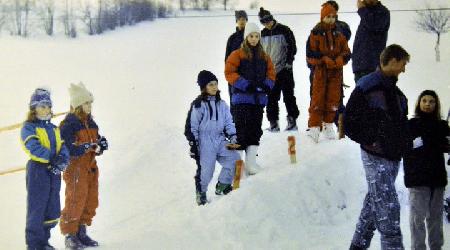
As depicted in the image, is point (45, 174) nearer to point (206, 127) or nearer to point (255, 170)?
point (206, 127)

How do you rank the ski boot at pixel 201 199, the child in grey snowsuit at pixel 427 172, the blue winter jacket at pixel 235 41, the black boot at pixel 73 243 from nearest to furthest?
the child in grey snowsuit at pixel 427 172, the black boot at pixel 73 243, the ski boot at pixel 201 199, the blue winter jacket at pixel 235 41

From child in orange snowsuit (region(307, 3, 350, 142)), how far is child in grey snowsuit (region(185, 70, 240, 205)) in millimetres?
1170

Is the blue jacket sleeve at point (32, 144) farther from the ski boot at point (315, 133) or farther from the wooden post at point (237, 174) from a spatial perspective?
the ski boot at point (315, 133)

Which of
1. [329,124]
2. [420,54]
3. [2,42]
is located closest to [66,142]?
[2,42]

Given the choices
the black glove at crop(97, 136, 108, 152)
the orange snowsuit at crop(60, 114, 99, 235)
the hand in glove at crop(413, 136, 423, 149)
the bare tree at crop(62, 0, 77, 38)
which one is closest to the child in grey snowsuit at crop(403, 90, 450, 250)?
the hand in glove at crop(413, 136, 423, 149)

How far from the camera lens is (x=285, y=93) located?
21.4ft

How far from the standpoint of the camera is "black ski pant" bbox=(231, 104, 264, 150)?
212 inches

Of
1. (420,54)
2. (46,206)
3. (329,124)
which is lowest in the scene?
(46,206)

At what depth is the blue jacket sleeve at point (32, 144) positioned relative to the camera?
13.7 ft

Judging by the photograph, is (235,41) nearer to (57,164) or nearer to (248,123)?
(248,123)

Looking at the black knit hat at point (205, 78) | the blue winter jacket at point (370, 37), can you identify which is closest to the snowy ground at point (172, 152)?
the blue winter jacket at point (370, 37)

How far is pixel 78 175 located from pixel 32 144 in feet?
1.70

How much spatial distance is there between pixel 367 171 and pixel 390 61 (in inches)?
28.0

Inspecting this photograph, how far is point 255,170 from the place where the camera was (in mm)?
5453
